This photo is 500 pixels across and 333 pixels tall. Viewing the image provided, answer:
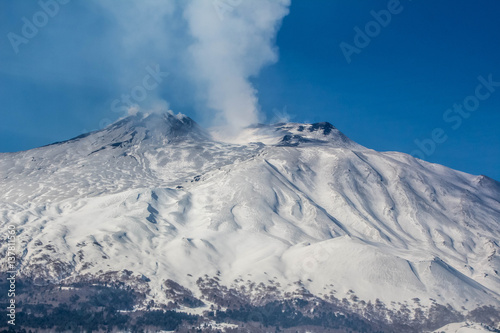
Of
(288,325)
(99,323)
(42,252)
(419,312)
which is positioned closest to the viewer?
(99,323)

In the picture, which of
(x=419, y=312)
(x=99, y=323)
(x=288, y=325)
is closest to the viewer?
(x=99, y=323)

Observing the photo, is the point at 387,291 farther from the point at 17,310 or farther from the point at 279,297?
the point at 17,310

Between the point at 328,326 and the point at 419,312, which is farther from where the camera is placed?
the point at 419,312

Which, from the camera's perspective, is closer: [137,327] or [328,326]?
[137,327]

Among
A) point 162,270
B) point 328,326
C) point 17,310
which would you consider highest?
point 162,270

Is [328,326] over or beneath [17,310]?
beneath

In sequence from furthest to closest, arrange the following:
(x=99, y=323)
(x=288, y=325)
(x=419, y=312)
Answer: (x=419, y=312), (x=288, y=325), (x=99, y=323)

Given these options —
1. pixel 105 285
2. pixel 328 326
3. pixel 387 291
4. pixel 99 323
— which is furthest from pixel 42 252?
pixel 387 291

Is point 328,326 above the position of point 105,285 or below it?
below

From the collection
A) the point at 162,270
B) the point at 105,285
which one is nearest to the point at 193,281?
the point at 162,270

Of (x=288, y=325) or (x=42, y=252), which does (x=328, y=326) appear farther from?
(x=42, y=252)
